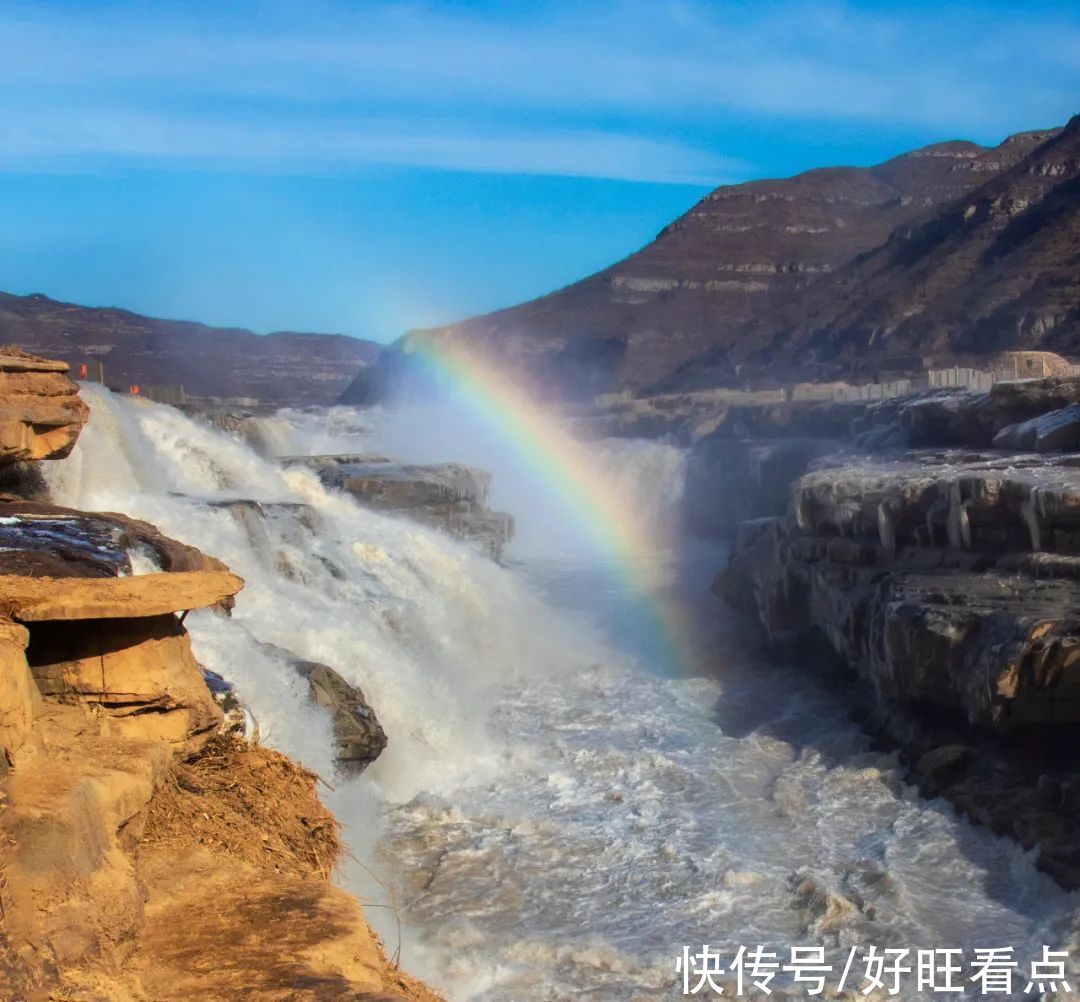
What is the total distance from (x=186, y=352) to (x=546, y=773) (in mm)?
87100

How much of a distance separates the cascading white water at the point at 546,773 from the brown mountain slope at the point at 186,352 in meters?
39.5

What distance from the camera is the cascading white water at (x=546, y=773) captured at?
983 centimetres

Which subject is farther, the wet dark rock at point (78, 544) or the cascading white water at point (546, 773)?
the cascading white water at point (546, 773)

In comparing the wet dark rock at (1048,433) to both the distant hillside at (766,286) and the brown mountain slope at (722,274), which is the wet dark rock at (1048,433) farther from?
the brown mountain slope at (722,274)

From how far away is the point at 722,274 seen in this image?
10469 cm

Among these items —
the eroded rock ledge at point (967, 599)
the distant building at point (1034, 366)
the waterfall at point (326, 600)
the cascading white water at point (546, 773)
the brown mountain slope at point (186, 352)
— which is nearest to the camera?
the cascading white water at point (546, 773)

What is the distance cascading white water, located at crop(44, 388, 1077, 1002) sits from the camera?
9.83 metres

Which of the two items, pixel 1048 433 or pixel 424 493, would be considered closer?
pixel 1048 433

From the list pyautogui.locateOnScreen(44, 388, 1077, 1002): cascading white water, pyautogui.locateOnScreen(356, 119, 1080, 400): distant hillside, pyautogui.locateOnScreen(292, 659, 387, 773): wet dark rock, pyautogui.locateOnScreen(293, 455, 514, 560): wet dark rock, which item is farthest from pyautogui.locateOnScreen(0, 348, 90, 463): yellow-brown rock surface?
pyautogui.locateOnScreen(356, 119, 1080, 400): distant hillside

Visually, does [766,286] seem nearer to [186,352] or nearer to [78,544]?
[186,352]

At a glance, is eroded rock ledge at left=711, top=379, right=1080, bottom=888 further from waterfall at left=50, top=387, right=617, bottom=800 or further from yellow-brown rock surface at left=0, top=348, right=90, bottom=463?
yellow-brown rock surface at left=0, top=348, right=90, bottom=463

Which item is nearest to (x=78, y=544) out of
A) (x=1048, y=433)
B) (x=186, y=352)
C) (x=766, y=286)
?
(x=1048, y=433)

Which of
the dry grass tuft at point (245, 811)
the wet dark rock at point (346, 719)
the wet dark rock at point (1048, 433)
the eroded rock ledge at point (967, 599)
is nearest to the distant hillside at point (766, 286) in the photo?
the wet dark rock at point (1048, 433)

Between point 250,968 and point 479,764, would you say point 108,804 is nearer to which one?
point 250,968
